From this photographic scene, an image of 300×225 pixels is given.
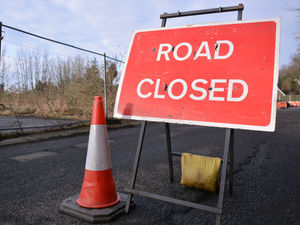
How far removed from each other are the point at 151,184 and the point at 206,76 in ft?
5.09

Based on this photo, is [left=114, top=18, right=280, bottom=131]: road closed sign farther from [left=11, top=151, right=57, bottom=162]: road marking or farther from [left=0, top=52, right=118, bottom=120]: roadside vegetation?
[left=0, top=52, right=118, bottom=120]: roadside vegetation

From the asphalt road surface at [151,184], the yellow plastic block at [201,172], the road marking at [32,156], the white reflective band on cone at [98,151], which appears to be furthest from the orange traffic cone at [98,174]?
the road marking at [32,156]

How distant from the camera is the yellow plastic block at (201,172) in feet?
8.99

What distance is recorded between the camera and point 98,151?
2.40m

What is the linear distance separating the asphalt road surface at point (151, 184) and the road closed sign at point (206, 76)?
88 cm

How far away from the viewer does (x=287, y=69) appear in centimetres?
7119

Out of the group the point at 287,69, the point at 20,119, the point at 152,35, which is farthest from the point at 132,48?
the point at 287,69

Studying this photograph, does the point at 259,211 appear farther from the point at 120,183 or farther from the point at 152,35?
the point at 152,35

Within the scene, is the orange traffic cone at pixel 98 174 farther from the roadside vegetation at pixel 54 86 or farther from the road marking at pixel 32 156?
the roadside vegetation at pixel 54 86

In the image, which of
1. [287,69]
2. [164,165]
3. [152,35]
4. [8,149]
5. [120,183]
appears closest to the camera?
[152,35]

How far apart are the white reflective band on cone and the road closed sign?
0.86 feet

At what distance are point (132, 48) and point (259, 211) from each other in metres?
2.09

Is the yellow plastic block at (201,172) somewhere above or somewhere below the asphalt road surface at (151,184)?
above

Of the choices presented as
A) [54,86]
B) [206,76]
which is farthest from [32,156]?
[54,86]
